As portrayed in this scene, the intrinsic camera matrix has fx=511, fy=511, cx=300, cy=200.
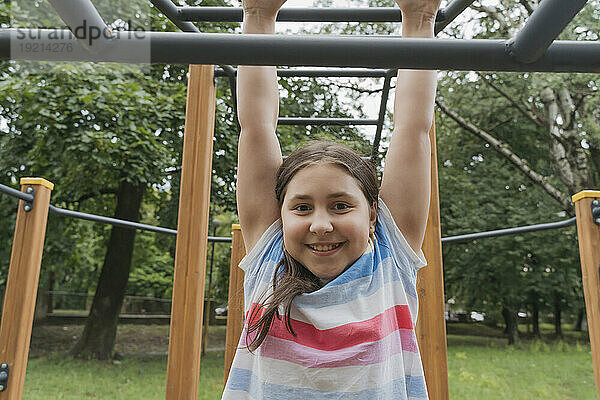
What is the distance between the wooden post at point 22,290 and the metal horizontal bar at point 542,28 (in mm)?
2067

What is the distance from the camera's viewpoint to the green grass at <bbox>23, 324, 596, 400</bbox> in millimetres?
5621

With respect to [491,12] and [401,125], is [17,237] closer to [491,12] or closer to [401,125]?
[401,125]

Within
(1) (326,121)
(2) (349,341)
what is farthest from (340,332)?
(1) (326,121)

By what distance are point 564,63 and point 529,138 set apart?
30.7 feet

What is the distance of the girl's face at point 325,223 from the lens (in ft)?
2.49

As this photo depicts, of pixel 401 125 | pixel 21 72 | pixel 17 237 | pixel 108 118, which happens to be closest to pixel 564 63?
pixel 401 125

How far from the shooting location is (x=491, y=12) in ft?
22.7

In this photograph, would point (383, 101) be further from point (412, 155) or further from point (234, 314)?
point (234, 314)

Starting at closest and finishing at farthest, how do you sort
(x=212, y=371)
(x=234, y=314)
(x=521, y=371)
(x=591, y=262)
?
1. (x=591, y=262)
2. (x=234, y=314)
3. (x=212, y=371)
4. (x=521, y=371)

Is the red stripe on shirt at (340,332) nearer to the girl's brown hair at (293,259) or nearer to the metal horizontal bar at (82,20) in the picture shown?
the girl's brown hair at (293,259)

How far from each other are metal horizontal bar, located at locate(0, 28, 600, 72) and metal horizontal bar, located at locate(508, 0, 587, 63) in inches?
0.4

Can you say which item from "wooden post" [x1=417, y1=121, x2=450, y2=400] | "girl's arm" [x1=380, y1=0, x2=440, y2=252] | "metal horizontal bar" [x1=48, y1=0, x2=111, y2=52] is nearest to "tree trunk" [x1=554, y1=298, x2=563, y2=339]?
"wooden post" [x1=417, y1=121, x2=450, y2=400]

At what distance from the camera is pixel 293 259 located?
80 centimetres

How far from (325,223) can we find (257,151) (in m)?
0.19
